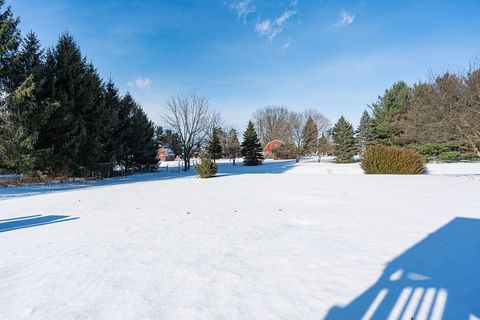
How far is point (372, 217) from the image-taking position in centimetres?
597

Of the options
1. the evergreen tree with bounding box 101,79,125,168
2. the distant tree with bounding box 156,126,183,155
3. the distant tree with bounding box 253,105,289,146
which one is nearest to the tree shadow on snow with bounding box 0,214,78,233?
the evergreen tree with bounding box 101,79,125,168

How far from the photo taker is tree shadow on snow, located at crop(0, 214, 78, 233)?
5777mm

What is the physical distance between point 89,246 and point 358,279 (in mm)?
3940

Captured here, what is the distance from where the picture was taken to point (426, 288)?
9.20 feet

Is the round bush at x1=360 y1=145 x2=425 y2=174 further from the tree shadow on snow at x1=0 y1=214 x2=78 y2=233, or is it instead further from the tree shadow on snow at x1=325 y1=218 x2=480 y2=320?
the tree shadow on snow at x1=0 y1=214 x2=78 y2=233

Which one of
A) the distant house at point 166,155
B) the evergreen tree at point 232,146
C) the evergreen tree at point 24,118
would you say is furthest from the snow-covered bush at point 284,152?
the evergreen tree at point 24,118

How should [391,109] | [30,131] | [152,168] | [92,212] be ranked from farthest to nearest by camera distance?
[391,109], [152,168], [30,131], [92,212]

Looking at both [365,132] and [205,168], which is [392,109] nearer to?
[365,132]

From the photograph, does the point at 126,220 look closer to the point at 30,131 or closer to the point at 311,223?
the point at 311,223

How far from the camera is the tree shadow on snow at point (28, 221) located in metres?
5.78

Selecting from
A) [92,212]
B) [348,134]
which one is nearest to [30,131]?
[92,212]

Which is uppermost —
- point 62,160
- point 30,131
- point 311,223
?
point 30,131

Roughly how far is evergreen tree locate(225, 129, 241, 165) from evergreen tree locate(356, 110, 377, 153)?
2060cm

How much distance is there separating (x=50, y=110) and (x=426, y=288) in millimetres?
16972
